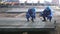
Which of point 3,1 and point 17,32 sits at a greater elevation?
point 3,1

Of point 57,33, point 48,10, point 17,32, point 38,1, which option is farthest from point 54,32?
point 38,1

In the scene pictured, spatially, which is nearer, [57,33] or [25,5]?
[57,33]

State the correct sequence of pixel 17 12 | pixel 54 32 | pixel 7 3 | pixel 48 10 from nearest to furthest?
pixel 54 32
pixel 48 10
pixel 17 12
pixel 7 3

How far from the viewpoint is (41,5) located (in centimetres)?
742

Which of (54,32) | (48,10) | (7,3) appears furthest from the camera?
(7,3)

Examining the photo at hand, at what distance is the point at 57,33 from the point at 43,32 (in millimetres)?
386

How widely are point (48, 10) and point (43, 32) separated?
26.2 inches

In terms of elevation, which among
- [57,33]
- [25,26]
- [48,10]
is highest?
[48,10]

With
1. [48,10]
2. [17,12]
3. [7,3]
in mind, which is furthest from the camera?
[7,3]

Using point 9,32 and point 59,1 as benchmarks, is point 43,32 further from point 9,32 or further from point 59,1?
point 59,1

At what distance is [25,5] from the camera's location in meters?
7.47

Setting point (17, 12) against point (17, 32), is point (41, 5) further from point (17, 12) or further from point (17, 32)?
point (17, 32)

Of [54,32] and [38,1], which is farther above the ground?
[38,1]

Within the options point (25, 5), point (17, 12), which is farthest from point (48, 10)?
point (25, 5)
